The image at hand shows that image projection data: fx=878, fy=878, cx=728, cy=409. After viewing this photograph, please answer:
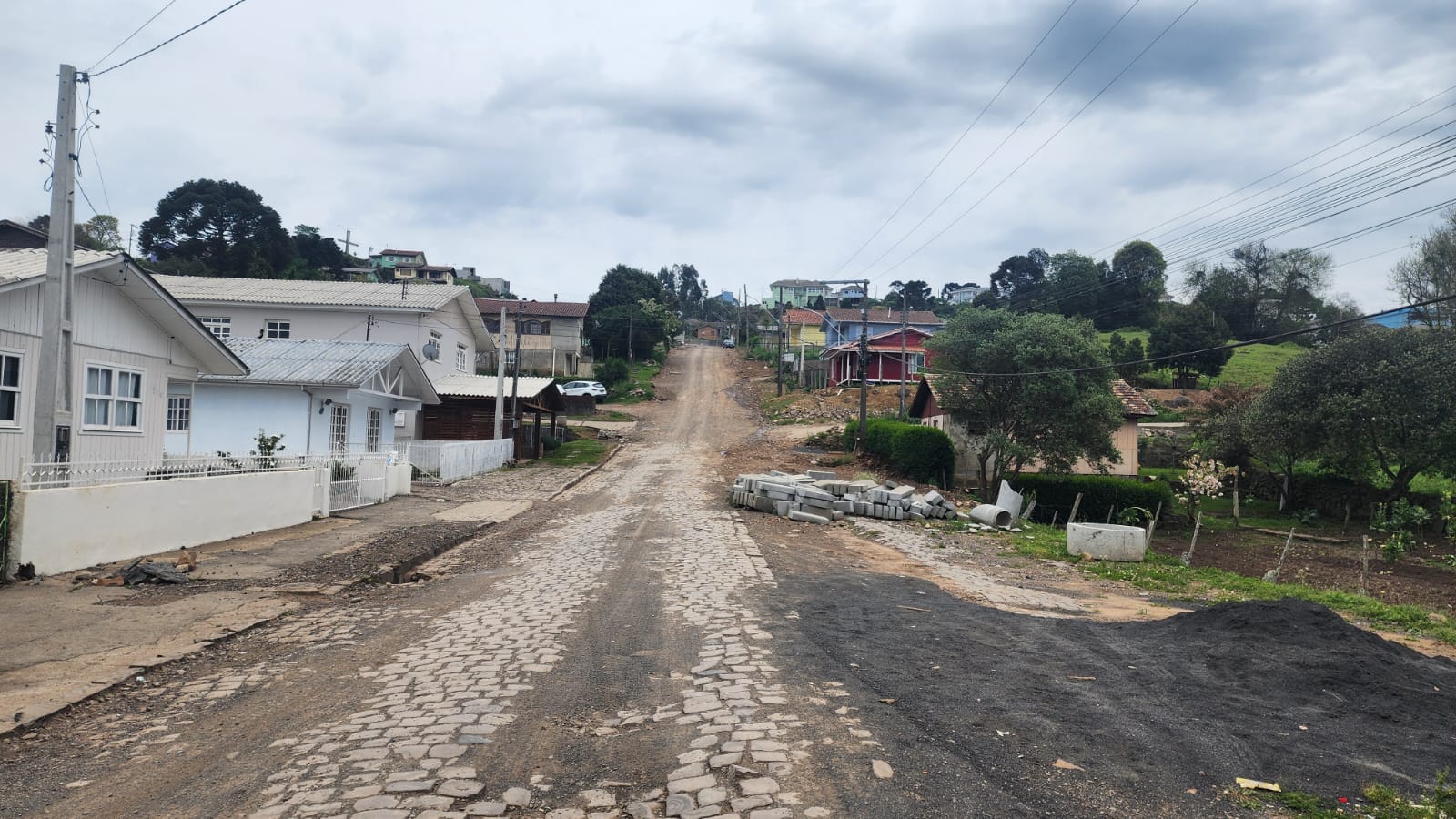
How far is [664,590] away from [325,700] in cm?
510

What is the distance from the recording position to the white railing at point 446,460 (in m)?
27.5

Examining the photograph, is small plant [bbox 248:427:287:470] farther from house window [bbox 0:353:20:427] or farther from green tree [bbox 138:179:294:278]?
green tree [bbox 138:179:294:278]

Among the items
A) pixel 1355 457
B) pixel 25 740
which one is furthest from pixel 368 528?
pixel 1355 457

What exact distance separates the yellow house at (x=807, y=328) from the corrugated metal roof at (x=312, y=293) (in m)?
48.3

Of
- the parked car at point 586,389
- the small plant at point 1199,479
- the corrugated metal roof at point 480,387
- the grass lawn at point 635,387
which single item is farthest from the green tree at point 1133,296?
the corrugated metal roof at point 480,387

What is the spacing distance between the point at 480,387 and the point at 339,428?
12614mm

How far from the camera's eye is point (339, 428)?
2616 centimetres

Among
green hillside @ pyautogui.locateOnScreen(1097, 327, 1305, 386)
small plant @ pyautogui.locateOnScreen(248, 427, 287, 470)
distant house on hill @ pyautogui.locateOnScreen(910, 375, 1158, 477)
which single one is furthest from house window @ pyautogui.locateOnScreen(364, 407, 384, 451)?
green hillside @ pyautogui.locateOnScreen(1097, 327, 1305, 386)

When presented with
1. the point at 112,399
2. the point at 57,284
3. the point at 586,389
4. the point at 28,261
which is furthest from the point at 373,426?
the point at 586,389

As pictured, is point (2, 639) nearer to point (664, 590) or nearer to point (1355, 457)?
point (664, 590)

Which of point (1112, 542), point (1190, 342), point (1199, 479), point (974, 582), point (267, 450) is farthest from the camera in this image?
point (1190, 342)

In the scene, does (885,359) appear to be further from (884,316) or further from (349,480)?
(349,480)

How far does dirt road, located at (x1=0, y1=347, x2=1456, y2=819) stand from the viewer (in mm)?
4684

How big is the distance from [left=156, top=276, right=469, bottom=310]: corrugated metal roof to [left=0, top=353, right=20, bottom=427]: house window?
82.7 feet
